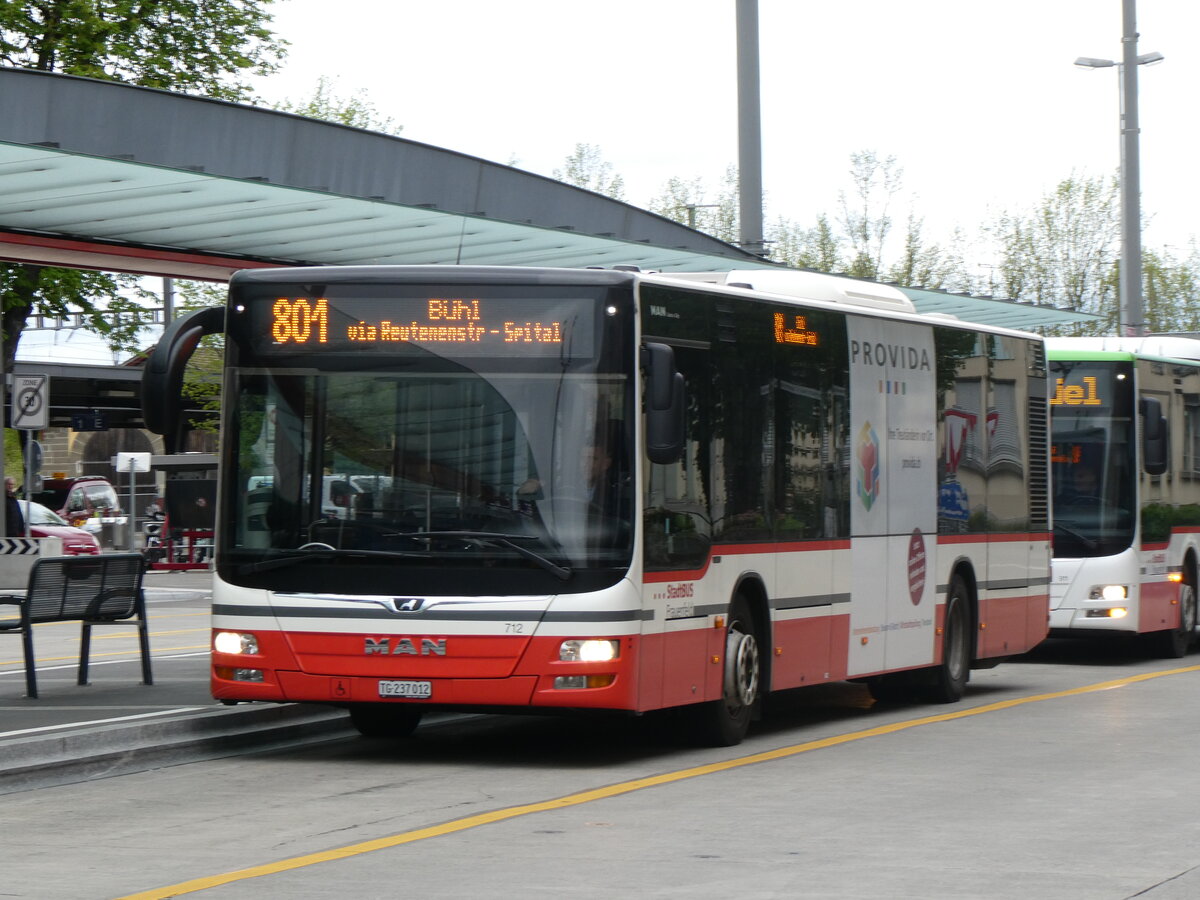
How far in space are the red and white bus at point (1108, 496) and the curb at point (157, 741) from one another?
9068 millimetres

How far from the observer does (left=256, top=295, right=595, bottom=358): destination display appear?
1167 cm

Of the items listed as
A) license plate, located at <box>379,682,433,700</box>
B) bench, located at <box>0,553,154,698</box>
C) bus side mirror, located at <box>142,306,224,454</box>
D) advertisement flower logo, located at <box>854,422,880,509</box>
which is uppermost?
bus side mirror, located at <box>142,306,224,454</box>

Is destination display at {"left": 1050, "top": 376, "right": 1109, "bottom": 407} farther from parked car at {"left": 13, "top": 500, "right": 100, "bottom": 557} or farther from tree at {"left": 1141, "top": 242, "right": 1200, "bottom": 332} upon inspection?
tree at {"left": 1141, "top": 242, "right": 1200, "bottom": 332}

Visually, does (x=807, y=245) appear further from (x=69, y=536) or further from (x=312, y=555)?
(x=312, y=555)

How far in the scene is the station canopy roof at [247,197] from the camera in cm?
1798

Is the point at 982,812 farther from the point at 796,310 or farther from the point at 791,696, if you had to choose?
the point at 791,696

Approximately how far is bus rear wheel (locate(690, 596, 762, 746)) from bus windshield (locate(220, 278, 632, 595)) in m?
1.54

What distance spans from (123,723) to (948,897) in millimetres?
6234

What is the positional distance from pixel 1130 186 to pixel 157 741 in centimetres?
2502

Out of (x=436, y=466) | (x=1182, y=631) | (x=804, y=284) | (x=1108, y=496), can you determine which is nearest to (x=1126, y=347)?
(x=1108, y=496)

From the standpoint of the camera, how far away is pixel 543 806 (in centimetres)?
1019

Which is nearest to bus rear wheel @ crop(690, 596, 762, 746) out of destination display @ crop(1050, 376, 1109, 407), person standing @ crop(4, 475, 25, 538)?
destination display @ crop(1050, 376, 1109, 407)

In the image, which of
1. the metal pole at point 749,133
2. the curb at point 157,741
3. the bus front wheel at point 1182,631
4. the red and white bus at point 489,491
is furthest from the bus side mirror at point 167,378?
the bus front wheel at point 1182,631

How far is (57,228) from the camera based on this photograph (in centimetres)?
2019
